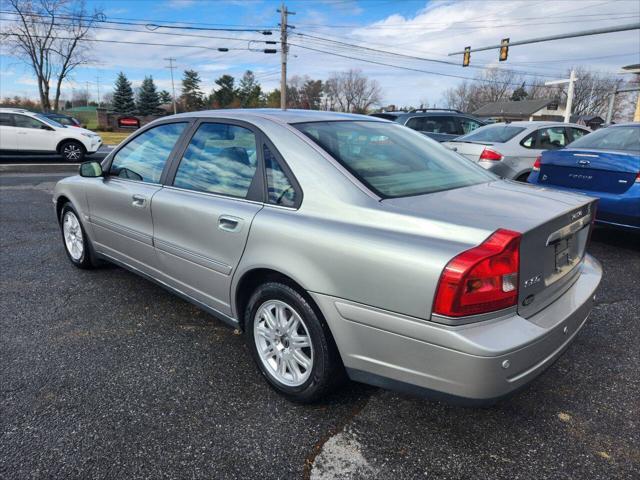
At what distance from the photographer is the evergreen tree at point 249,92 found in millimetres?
80812

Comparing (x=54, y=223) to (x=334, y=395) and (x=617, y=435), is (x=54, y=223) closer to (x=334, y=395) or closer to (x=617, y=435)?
(x=334, y=395)

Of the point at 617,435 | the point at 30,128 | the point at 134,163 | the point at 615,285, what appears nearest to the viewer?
the point at 617,435

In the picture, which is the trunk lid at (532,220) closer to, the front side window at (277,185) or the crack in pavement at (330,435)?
the front side window at (277,185)

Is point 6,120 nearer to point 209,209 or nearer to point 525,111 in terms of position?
point 209,209

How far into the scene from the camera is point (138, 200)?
11.1 feet

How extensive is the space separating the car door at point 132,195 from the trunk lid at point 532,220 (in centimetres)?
193

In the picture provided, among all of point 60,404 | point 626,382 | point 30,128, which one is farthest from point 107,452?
point 30,128

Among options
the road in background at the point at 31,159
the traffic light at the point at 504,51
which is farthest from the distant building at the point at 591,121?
the road in background at the point at 31,159

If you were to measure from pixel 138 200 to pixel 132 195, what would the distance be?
0.11 metres

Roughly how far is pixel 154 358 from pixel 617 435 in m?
2.65

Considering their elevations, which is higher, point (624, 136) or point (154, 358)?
point (624, 136)

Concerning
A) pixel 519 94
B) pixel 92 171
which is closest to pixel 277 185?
pixel 92 171

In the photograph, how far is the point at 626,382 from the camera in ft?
8.89

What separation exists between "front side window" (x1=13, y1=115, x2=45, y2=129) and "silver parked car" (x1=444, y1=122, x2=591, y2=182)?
1344cm
